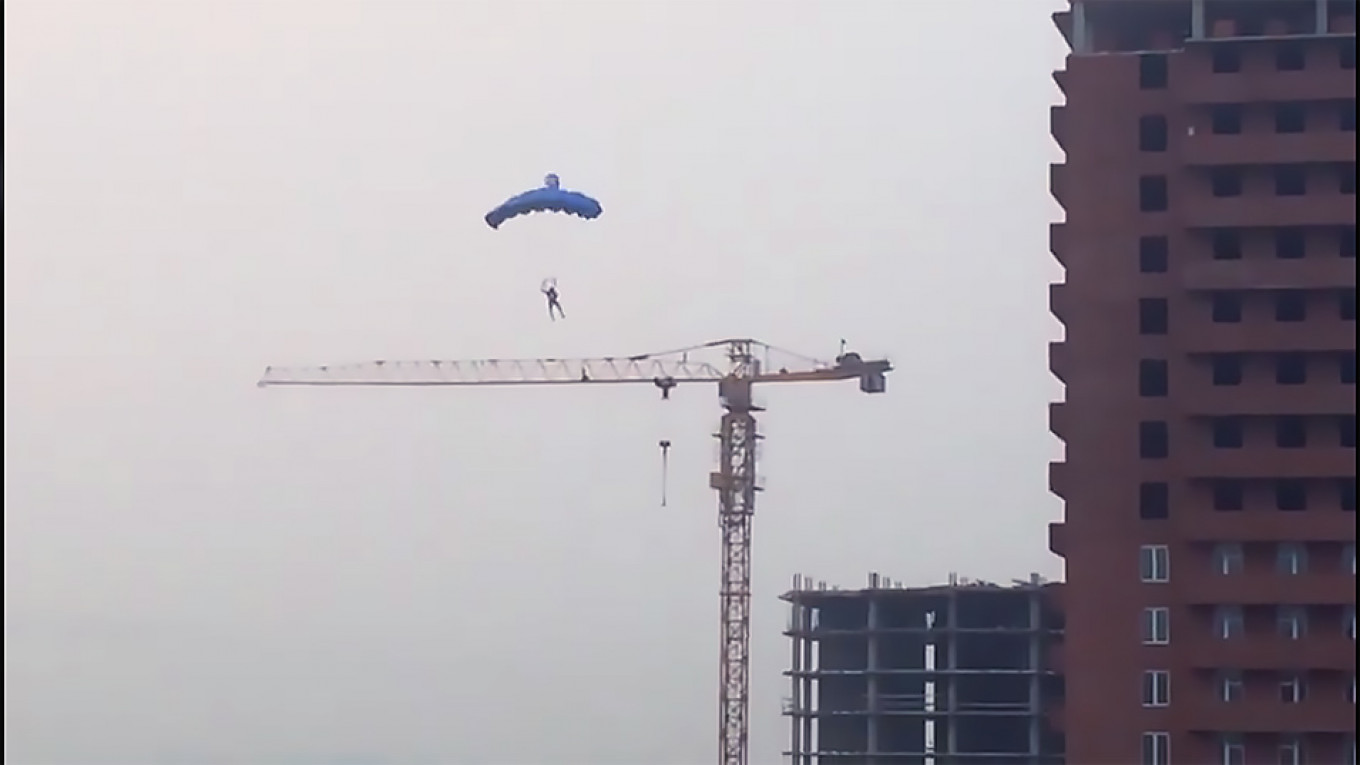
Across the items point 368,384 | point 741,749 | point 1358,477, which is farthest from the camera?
point 368,384

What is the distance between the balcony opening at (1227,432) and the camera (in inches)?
4028

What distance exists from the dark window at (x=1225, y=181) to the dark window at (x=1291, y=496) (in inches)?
409

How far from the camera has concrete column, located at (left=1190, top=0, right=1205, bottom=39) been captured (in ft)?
341

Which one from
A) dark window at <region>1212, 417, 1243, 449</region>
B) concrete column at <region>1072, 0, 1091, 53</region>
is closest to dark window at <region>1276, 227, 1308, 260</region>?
dark window at <region>1212, 417, 1243, 449</region>

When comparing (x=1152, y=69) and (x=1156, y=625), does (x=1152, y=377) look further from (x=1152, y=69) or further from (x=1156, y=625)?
(x=1152, y=69)

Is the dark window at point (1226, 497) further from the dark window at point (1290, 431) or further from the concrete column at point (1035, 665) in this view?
the concrete column at point (1035, 665)

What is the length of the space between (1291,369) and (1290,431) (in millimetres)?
2179

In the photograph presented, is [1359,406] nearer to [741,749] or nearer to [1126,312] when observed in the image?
[1126,312]

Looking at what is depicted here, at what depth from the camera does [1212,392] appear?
102188mm

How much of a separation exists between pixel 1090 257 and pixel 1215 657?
14.8 m

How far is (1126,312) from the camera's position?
341ft

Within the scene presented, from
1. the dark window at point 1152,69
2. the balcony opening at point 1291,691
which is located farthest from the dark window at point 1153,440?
the dark window at point 1152,69

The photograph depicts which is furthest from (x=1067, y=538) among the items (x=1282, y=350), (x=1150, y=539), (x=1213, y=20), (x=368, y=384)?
(x=368, y=384)

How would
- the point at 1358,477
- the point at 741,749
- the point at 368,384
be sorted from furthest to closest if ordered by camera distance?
1. the point at 368,384
2. the point at 741,749
3. the point at 1358,477
